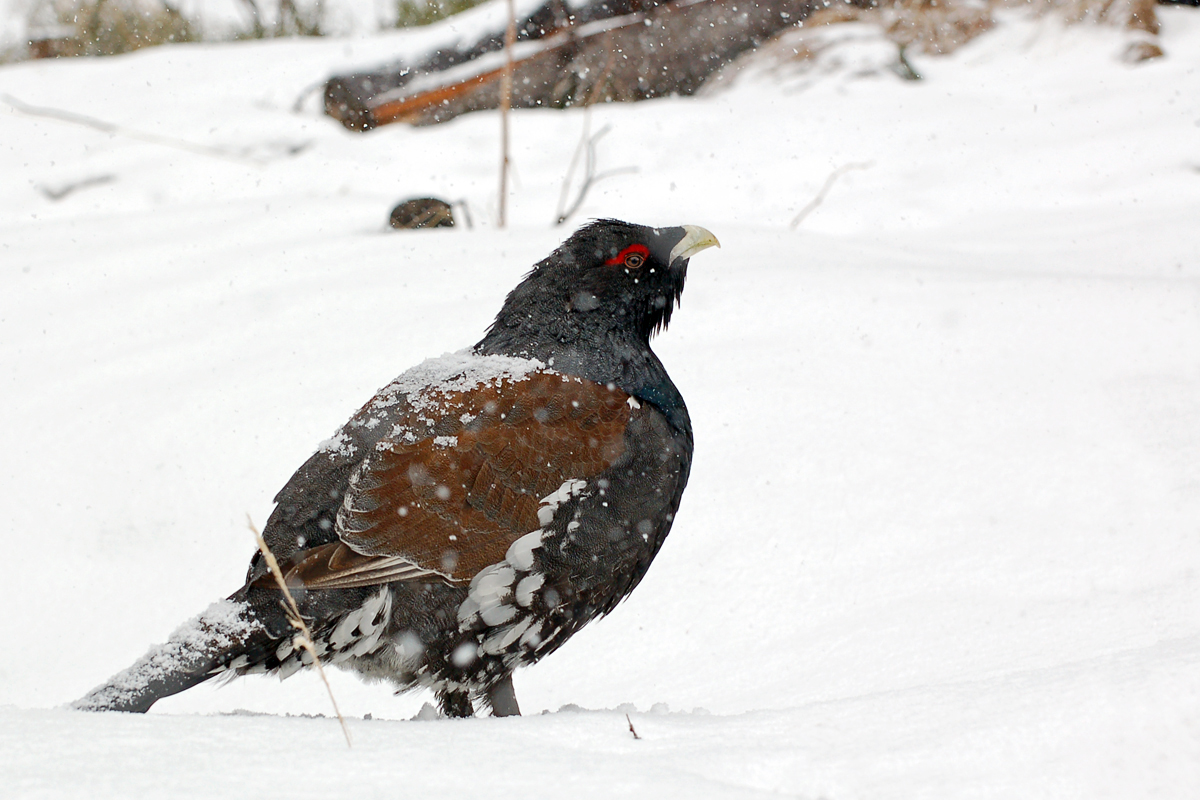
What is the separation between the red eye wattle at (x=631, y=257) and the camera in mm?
2551

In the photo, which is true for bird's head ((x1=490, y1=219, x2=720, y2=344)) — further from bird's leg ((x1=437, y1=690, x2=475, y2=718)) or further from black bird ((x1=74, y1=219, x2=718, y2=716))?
→ bird's leg ((x1=437, y1=690, x2=475, y2=718))

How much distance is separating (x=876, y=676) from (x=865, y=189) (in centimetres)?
416

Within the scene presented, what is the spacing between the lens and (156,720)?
158 centimetres

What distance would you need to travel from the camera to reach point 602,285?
251cm

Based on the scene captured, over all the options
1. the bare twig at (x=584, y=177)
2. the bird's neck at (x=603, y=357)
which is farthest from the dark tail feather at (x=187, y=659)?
the bare twig at (x=584, y=177)

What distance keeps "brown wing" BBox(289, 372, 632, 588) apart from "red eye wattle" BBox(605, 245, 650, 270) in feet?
1.53

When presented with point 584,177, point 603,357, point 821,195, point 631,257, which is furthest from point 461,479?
point 584,177

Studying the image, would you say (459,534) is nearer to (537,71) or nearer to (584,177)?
(584,177)

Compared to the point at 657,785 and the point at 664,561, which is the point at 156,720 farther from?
the point at 664,561

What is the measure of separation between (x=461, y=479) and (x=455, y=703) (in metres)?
0.56

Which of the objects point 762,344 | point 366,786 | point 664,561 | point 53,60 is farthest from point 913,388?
point 53,60

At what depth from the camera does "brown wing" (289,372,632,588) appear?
2.06 m

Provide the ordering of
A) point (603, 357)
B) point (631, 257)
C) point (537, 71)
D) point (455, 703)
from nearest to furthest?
point (455, 703) < point (603, 357) < point (631, 257) < point (537, 71)

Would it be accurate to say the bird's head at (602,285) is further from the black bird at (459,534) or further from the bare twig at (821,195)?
the bare twig at (821,195)
